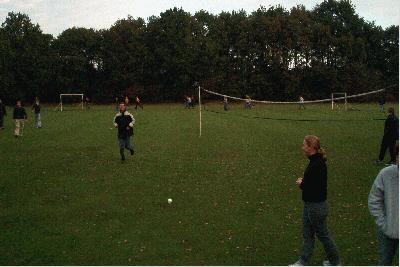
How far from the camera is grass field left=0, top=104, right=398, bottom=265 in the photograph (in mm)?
7863

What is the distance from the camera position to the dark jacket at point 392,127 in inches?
609

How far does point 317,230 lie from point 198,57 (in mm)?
71309

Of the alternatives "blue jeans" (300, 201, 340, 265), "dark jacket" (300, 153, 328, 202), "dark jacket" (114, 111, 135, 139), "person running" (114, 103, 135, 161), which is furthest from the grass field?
"dark jacket" (300, 153, 328, 202)

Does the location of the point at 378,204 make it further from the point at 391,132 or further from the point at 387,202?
the point at 391,132

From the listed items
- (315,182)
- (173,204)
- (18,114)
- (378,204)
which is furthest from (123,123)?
(378,204)

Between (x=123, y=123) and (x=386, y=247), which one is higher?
(x=123, y=123)

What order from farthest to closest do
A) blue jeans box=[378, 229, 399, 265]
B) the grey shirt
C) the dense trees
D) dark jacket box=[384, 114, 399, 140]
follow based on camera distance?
the dense trees, dark jacket box=[384, 114, 399, 140], blue jeans box=[378, 229, 399, 265], the grey shirt

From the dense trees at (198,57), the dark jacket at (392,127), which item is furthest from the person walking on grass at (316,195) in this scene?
the dense trees at (198,57)

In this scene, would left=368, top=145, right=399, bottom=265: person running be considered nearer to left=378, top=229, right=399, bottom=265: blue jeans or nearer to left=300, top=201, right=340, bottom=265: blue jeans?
left=378, top=229, right=399, bottom=265: blue jeans

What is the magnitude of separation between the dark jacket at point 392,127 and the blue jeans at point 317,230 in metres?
9.70

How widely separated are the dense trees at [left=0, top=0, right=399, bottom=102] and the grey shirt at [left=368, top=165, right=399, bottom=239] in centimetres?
7042

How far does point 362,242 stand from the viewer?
830 cm

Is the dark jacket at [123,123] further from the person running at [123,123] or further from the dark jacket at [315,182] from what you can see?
the dark jacket at [315,182]

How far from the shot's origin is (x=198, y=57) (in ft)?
252
